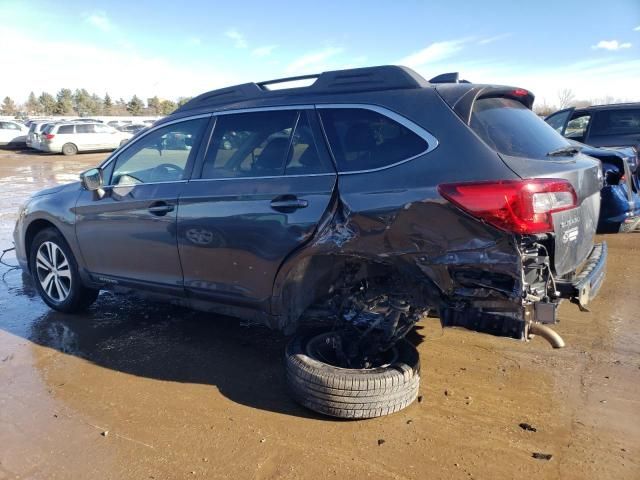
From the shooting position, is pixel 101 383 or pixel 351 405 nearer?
pixel 351 405

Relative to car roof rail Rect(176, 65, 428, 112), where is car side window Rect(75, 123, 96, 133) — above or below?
below

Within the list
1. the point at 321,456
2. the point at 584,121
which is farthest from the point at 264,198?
the point at 584,121

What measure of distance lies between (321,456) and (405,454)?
0.45m

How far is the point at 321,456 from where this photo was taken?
278 centimetres

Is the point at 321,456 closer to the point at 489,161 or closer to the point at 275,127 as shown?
the point at 489,161

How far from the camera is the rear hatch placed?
2.78m

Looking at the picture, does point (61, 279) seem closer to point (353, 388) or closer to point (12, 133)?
point (353, 388)

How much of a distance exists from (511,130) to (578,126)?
692 centimetres

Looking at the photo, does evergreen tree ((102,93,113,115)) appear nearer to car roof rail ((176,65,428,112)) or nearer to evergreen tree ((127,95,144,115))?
evergreen tree ((127,95,144,115))

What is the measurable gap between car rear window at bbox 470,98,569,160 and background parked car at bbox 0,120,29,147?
111 feet

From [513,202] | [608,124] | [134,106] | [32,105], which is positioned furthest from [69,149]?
[32,105]

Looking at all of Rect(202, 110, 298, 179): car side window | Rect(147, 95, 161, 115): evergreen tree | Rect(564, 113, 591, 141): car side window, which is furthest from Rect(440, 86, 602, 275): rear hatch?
Rect(147, 95, 161, 115): evergreen tree

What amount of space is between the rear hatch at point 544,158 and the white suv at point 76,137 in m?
26.9

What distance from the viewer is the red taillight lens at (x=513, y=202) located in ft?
8.53
